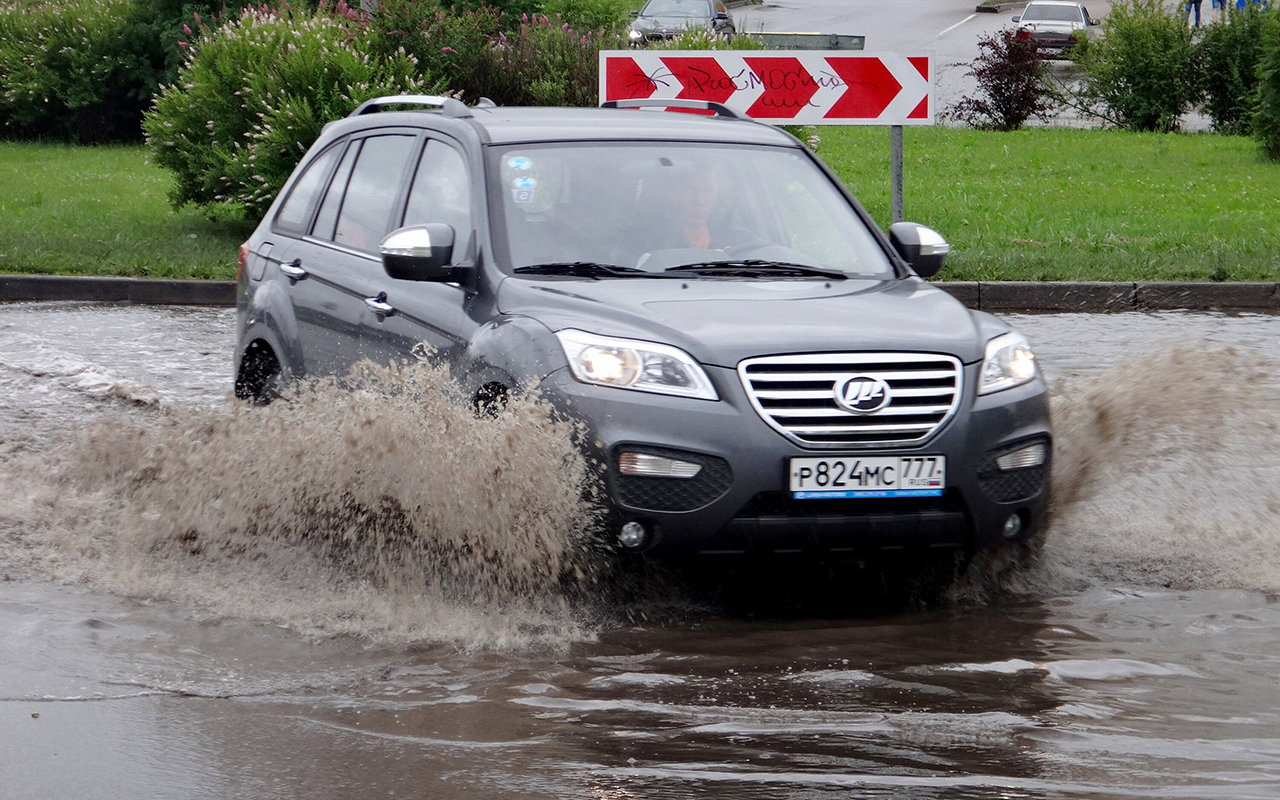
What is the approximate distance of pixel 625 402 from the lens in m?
4.94

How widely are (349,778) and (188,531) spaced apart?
8.16 feet

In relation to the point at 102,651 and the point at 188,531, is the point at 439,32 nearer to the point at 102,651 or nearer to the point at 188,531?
the point at 188,531

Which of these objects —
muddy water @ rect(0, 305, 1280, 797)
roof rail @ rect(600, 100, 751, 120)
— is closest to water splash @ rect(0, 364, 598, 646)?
muddy water @ rect(0, 305, 1280, 797)

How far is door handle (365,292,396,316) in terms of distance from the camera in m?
6.05

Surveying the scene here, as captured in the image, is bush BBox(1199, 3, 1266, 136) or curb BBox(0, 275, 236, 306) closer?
curb BBox(0, 275, 236, 306)

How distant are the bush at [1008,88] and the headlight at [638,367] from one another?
23.9m

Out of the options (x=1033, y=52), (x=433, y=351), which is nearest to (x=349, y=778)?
(x=433, y=351)

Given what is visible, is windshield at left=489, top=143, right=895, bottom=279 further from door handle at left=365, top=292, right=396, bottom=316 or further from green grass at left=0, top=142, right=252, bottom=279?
green grass at left=0, top=142, right=252, bottom=279

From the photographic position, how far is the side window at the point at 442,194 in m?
6.04

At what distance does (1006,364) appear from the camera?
540 cm

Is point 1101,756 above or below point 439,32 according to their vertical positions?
below

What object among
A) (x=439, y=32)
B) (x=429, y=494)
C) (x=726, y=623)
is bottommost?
(x=726, y=623)

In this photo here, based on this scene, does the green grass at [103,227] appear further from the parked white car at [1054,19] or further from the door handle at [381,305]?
the parked white car at [1054,19]

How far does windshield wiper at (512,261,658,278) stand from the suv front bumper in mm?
779
